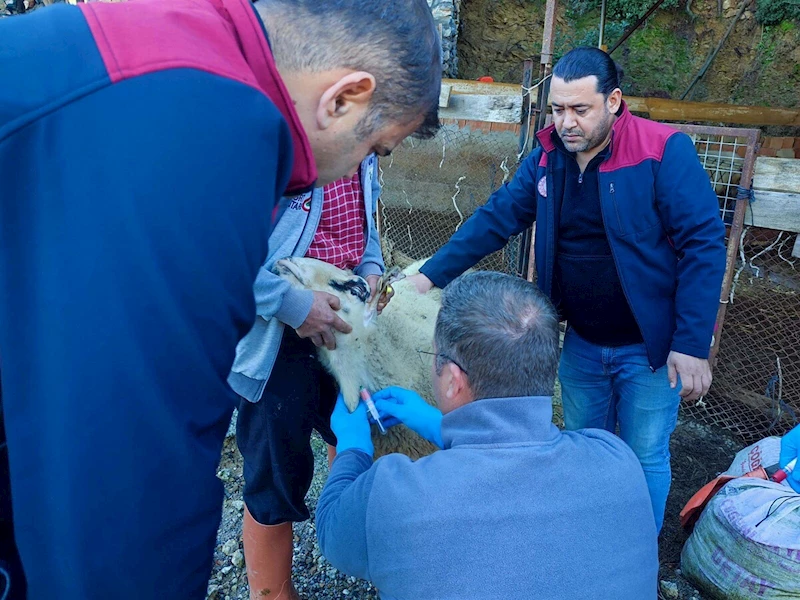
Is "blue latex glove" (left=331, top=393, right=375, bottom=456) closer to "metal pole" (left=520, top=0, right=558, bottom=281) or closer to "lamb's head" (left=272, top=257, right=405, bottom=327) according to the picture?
"lamb's head" (left=272, top=257, right=405, bottom=327)

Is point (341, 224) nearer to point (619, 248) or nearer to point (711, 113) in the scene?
point (619, 248)

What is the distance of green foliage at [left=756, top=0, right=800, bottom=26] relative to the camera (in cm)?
866

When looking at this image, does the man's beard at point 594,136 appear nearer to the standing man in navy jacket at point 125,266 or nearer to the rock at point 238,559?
the standing man in navy jacket at point 125,266

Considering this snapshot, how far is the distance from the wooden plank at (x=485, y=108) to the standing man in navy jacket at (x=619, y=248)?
1.81 metres

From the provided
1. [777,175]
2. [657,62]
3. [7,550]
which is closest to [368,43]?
[7,550]

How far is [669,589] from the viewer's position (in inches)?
98.1

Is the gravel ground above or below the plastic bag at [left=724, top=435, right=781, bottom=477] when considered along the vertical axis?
below

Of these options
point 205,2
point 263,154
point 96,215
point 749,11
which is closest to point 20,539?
point 96,215

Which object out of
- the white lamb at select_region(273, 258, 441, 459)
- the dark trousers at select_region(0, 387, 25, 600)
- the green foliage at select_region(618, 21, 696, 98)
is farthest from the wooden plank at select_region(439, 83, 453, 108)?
the green foliage at select_region(618, 21, 696, 98)

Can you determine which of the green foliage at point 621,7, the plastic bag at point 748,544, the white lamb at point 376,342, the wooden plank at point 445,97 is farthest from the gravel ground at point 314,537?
the green foliage at point 621,7

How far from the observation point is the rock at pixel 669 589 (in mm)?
2469

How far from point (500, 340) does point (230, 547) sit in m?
1.90

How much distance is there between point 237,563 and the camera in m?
2.52

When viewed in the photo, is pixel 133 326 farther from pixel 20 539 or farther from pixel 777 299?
pixel 777 299
